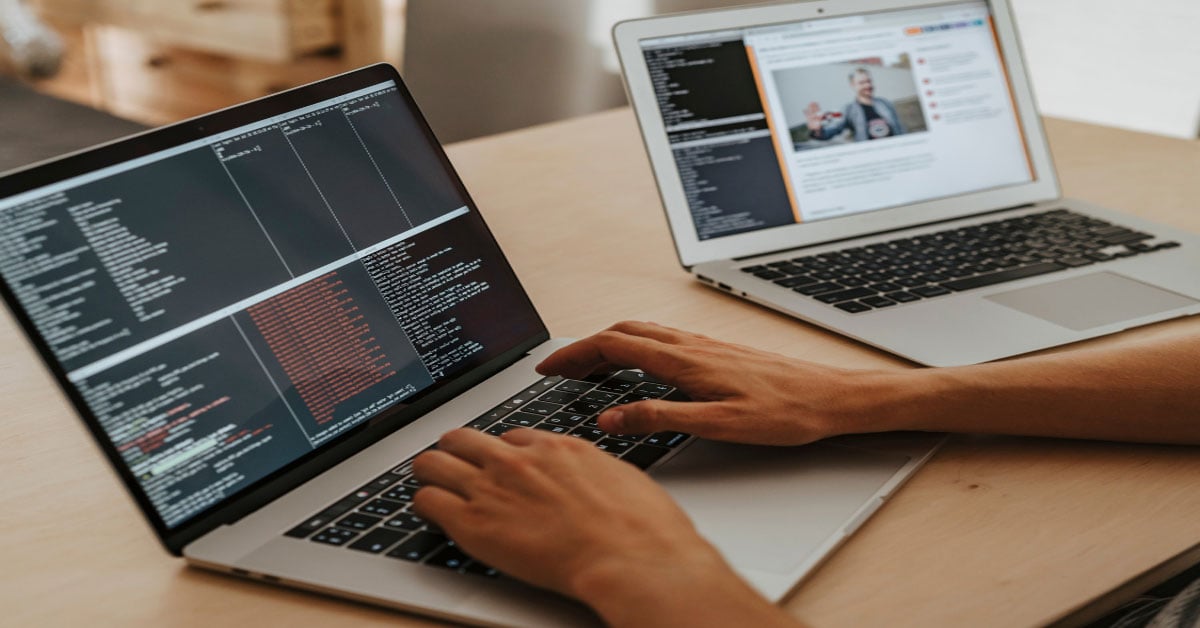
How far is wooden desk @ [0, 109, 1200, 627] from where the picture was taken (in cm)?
56

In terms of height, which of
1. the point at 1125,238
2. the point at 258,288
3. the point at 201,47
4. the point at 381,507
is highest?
the point at 201,47

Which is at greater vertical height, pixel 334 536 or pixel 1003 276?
pixel 334 536

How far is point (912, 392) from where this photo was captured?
735mm

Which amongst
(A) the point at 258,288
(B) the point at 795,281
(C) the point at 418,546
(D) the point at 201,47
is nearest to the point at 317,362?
(A) the point at 258,288

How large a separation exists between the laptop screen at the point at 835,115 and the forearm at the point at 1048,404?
0.37m

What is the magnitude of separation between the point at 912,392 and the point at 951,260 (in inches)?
14.6

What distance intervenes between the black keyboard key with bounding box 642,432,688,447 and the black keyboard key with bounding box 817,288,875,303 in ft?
1.00

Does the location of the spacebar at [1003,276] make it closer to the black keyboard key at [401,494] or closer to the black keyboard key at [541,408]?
the black keyboard key at [541,408]

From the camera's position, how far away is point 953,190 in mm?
1185

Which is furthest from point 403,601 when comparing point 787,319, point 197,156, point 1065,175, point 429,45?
point 1065,175

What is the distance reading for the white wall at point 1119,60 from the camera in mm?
2832

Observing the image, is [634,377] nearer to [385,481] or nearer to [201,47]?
[385,481]

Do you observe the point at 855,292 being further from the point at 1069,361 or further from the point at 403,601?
the point at 403,601


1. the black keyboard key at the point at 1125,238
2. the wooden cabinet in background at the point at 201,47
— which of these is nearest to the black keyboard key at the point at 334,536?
the black keyboard key at the point at 1125,238
